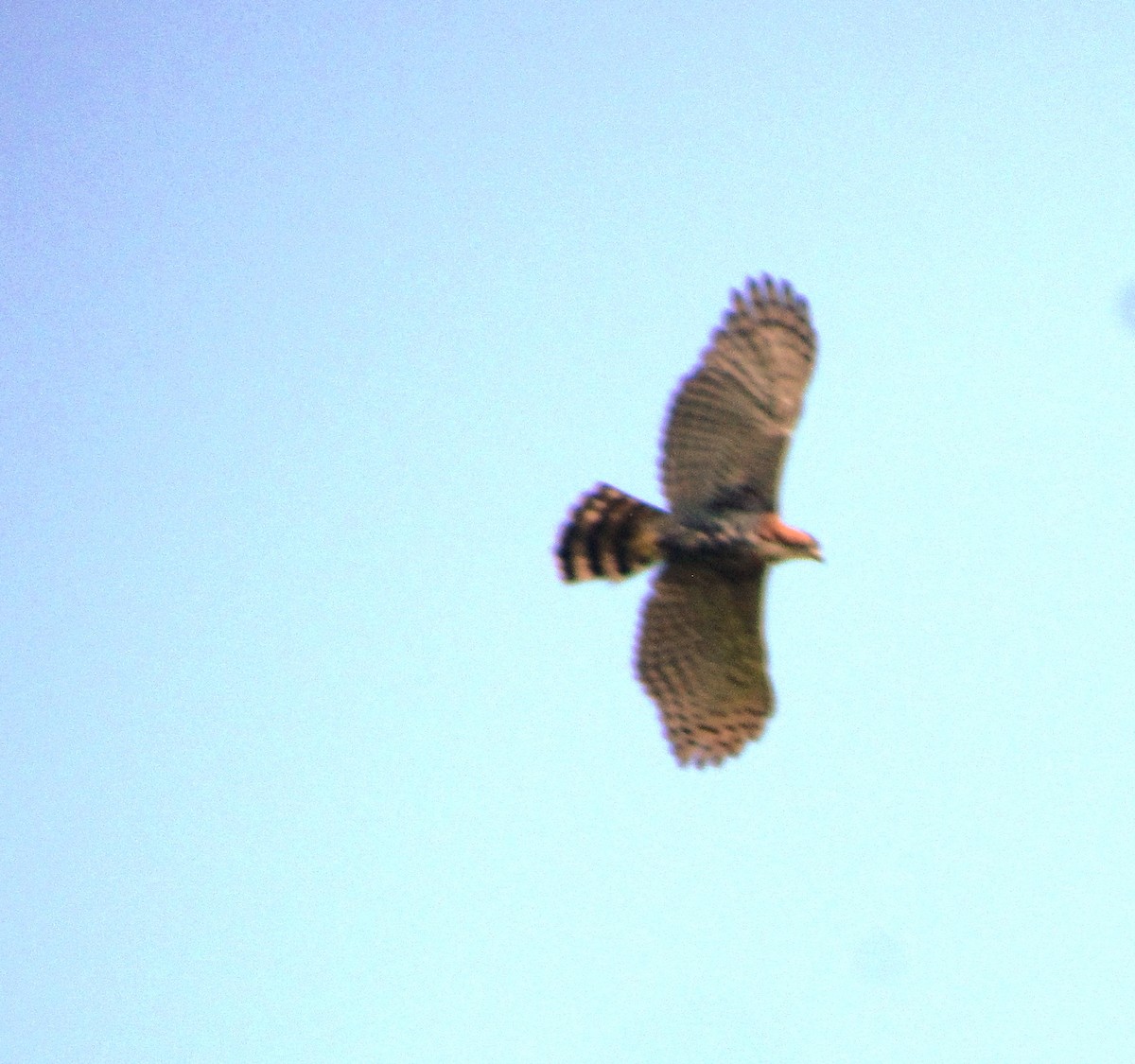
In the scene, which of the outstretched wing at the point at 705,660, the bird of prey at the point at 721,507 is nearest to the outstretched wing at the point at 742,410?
the bird of prey at the point at 721,507

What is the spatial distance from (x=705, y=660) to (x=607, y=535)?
111cm

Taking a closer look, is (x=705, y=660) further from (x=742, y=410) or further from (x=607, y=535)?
(x=742, y=410)

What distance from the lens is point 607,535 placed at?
1262 cm

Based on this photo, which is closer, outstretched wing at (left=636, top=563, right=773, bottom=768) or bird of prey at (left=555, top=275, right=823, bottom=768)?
bird of prey at (left=555, top=275, right=823, bottom=768)

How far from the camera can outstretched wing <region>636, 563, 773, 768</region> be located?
1279cm

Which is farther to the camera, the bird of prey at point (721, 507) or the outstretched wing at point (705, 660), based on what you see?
the outstretched wing at point (705, 660)

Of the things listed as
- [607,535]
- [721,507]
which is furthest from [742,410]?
[607,535]

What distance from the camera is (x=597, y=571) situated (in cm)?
1266

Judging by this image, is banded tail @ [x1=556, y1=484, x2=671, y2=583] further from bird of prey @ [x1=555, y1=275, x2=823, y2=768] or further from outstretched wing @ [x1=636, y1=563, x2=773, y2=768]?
outstretched wing @ [x1=636, y1=563, x2=773, y2=768]

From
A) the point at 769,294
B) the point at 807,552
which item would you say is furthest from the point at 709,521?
the point at 769,294

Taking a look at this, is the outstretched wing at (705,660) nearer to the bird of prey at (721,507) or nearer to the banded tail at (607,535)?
the bird of prey at (721,507)

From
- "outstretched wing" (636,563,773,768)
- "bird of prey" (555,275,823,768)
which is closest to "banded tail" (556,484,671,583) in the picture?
"bird of prey" (555,275,823,768)

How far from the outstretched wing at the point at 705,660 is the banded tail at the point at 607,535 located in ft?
0.95

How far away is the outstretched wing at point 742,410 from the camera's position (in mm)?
12492
